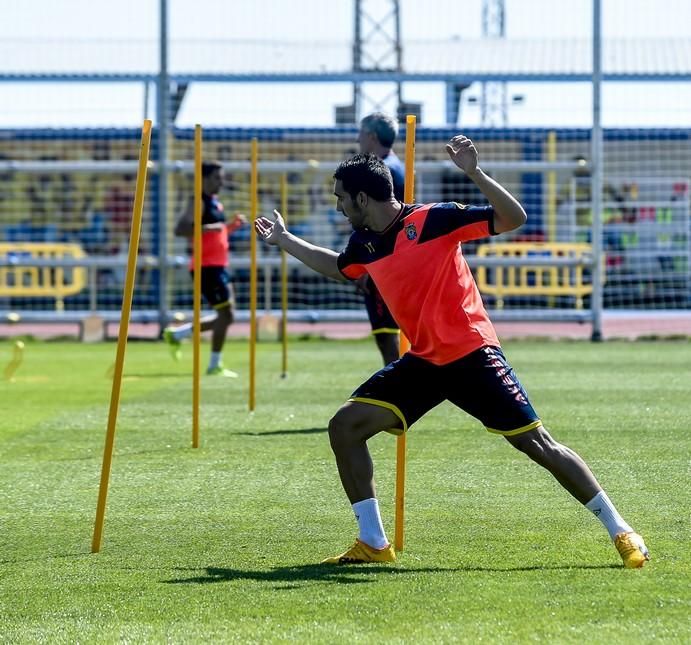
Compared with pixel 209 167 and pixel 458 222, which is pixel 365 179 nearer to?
pixel 458 222

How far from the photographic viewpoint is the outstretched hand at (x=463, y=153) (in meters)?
5.36

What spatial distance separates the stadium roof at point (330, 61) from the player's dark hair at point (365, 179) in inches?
552

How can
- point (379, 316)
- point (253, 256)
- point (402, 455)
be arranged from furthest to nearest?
point (253, 256) → point (379, 316) → point (402, 455)

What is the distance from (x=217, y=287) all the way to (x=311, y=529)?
7931 mm

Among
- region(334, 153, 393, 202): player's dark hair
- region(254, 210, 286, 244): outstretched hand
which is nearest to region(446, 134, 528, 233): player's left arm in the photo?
region(334, 153, 393, 202): player's dark hair

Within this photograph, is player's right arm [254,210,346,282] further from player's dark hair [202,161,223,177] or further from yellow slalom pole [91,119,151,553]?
player's dark hair [202,161,223,177]

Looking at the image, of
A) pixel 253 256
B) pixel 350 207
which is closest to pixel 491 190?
pixel 350 207

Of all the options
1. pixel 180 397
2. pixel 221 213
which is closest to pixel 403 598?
pixel 180 397

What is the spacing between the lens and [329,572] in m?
5.49

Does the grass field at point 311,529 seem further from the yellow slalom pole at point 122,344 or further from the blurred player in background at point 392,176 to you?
the blurred player in background at point 392,176

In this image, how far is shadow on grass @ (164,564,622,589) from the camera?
5.34 meters

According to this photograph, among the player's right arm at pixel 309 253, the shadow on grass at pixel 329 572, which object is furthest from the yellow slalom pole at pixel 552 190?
the shadow on grass at pixel 329 572

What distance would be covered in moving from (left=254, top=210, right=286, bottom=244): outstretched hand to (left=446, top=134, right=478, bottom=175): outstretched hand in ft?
3.45

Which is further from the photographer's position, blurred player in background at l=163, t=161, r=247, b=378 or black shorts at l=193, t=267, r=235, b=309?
black shorts at l=193, t=267, r=235, b=309
